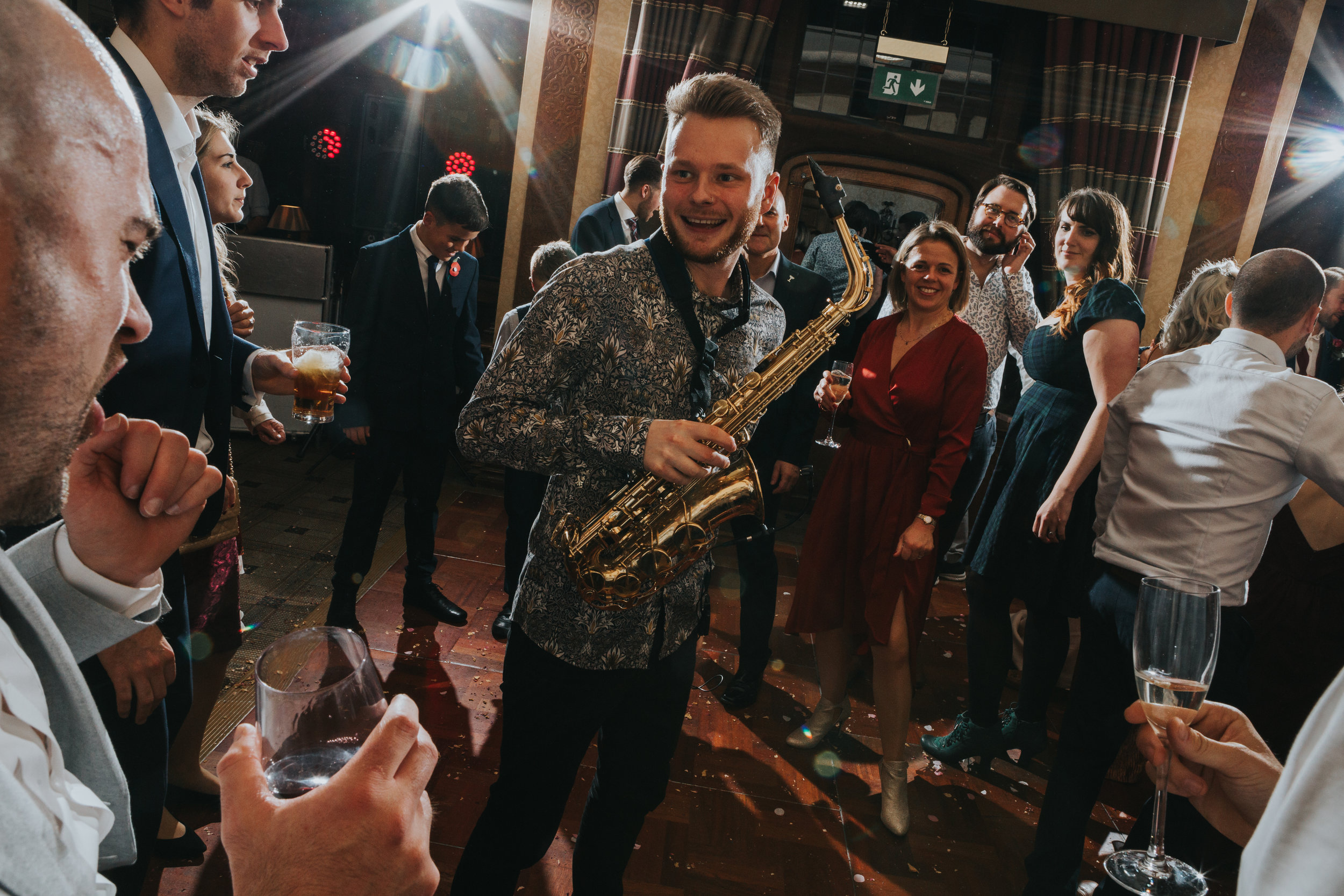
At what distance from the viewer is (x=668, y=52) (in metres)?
5.38

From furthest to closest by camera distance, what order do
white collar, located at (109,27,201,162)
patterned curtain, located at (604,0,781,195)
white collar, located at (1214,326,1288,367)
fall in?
1. patterned curtain, located at (604,0,781,195)
2. white collar, located at (1214,326,1288,367)
3. white collar, located at (109,27,201,162)

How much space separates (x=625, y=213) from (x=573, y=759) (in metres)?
3.08

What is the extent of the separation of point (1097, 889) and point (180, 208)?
2730mm

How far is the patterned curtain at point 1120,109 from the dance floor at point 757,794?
12.1ft

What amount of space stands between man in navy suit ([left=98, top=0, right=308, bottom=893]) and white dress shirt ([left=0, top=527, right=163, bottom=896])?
76cm

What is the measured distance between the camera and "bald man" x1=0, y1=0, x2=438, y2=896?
0.57 m

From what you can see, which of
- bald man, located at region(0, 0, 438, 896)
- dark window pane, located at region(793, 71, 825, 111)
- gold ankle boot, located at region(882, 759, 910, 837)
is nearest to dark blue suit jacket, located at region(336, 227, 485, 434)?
gold ankle boot, located at region(882, 759, 910, 837)

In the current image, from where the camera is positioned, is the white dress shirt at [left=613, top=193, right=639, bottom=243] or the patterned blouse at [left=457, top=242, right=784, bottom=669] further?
the white dress shirt at [left=613, top=193, right=639, bottom=243]

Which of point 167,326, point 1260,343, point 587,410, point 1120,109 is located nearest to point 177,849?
point 167,326

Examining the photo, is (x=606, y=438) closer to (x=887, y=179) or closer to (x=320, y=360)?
(x=320, y=360)

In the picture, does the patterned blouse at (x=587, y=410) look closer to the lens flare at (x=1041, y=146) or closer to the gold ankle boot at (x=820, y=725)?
the gold ankle boot at (x=820, y=725)

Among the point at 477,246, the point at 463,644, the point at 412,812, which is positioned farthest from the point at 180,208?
the point at 477,246

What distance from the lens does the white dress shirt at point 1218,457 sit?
5.84ft

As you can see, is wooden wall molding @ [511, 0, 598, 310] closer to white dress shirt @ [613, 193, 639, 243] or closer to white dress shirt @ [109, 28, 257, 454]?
white dress shirt @ [613, 193, 639, 243]
